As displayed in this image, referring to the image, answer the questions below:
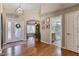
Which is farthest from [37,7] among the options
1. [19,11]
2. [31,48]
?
[31,48]

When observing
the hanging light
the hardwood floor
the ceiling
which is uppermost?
the ceiling

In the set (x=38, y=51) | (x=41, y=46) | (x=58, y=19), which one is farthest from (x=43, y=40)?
(x=58, y=19)

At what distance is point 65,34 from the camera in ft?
7.69

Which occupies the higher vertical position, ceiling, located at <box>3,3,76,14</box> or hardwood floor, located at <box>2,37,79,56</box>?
ceiling, located at <box>3,3,76,14</box>

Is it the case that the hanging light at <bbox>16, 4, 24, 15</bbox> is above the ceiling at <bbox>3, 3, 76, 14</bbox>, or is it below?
below

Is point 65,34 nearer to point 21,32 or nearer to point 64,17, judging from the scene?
point 64,17

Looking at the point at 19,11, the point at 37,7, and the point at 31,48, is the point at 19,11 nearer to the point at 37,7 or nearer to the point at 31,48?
the point at 37,7

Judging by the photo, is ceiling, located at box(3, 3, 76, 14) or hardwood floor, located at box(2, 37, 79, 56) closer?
ceiling, located at box(3, 3, 76, 14)

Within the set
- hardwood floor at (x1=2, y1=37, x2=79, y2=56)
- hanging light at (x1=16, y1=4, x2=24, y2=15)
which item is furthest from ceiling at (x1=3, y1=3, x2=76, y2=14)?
hardwood floor at (x1=2, y1=37, x2=79, y2=56)

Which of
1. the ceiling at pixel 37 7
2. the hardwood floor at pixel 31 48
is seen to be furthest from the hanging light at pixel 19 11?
the hardwood floor at pixel 31 48

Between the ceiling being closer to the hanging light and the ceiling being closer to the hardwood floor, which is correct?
the hanging light

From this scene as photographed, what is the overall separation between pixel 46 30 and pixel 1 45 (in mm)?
1053

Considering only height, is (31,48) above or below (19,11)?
below

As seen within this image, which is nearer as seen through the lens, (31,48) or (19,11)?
(19,11)
